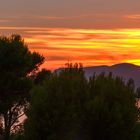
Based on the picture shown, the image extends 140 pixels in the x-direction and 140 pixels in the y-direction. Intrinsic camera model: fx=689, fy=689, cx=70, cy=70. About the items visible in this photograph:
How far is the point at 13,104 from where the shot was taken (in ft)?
167

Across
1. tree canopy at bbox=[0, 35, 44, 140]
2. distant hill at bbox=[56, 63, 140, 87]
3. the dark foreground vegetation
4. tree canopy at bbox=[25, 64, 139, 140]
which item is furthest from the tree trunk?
tree canopy at bbox=[25, 64, 139, 140]

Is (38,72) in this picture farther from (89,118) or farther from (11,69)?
(89,118)

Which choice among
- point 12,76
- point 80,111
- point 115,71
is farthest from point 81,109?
point 115,71

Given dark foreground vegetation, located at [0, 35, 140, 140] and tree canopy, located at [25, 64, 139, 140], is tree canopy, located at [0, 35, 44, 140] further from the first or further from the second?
tree canopy, located at [25, 64, 139, 140]

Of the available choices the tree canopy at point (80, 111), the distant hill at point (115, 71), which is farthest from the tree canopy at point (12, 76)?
the tree canopy at point (80, 111)

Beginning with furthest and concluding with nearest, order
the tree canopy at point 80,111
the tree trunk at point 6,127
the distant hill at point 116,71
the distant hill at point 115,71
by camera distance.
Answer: the distant hill at point 116,71 < the tree trunk at point 6,127 < the distant hill at point 115,71 < the tree canopy at point 80,111

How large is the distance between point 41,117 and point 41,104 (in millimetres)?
720

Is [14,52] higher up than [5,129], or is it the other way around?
[14,52]

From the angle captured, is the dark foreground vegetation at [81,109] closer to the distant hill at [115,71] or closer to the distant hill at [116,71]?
the distant hill at [115,71]

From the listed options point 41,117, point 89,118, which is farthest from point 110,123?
point 41,117

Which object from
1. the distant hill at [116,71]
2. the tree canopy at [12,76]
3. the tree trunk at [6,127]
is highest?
the distant hill at [116,71]

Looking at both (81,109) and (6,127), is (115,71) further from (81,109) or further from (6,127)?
(81,109)

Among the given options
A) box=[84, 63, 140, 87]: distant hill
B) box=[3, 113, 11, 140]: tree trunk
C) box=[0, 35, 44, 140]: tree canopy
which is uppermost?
box=[84, 63, 140, 87]: distant hill

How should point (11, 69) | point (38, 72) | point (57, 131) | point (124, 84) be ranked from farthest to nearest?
point (38, 72) → point (11, 69) → point (124, 84) → point (57, 131)
